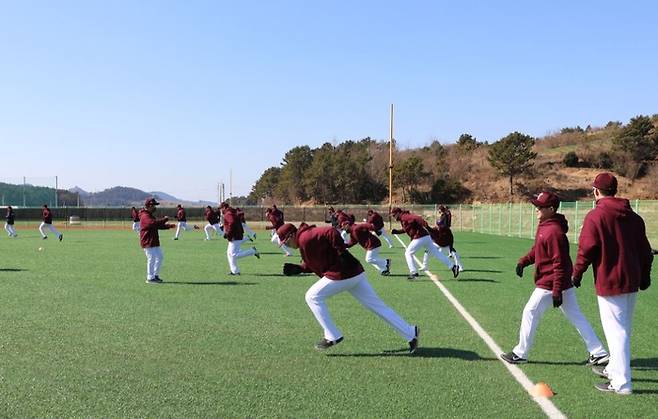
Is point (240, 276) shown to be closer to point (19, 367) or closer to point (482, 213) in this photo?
point (19, 367)

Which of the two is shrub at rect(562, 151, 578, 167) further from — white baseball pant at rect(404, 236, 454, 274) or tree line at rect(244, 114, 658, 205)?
white baseball pant at rect(404, 236, 454, 274)

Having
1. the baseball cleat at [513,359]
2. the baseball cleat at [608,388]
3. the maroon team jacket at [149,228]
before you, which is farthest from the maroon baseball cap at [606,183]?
the maroon team jacket at [149,228]

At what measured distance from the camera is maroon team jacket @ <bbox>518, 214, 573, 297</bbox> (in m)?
5.87

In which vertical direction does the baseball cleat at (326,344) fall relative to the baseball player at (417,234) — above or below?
below

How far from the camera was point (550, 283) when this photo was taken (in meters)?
6.04

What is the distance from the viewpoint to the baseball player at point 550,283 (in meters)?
5.99

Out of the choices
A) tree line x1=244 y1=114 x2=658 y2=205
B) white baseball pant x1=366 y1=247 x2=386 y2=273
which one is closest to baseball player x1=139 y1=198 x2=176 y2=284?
white baseball pant x1=366 y1=247 x2=386 y2=273

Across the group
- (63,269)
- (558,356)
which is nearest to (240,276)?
(63,269)

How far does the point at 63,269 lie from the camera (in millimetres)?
15648

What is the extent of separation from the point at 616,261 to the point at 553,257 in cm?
94

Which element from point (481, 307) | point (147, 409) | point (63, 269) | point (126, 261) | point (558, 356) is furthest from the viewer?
point (126, 261)

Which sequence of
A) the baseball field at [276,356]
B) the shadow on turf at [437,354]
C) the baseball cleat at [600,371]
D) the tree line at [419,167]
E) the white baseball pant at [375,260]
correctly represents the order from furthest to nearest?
the tree line at [419,167], the white baseball pant at [375,260], the shadow on turf at [437,354], the baseball cleat at [600,371], the baseball field at [276,356]

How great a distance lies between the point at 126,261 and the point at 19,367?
12.2 meters

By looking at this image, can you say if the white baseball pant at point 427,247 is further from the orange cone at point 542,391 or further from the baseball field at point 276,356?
the orange cone at point 542,391
